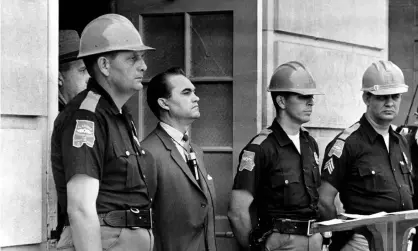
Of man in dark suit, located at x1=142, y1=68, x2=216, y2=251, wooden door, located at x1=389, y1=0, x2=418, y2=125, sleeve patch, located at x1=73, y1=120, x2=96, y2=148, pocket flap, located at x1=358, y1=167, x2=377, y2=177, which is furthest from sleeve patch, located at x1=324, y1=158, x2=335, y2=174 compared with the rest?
wooden door, located at x1=389, y1=0, x2=418, y2=125

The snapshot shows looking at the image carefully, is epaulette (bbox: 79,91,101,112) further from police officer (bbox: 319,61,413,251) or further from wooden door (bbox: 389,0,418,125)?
wooden door (bbox: 389,0,418,125)

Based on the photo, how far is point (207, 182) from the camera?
19.6 feet

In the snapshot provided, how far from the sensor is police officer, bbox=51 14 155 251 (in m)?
4.38

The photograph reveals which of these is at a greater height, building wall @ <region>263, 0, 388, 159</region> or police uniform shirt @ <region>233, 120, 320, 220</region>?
building wall @ <region>263, 0, 388, 159</region>

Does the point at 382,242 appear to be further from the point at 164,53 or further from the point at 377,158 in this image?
the point at 164,53

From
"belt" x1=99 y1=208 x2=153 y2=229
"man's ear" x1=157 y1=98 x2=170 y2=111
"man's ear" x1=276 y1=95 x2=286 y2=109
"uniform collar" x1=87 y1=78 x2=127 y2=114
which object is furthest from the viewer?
"man's ear" x1=276 y1=95 x2=286 y2=109

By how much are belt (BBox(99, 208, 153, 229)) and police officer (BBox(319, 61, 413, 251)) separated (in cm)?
228

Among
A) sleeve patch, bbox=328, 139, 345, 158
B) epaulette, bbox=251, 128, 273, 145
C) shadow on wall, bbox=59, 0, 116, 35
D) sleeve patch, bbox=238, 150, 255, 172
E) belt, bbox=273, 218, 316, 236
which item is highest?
shadow on wall, bbox=59, 0, 116, 35


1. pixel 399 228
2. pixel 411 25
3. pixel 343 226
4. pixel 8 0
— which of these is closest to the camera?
pixel 8 0

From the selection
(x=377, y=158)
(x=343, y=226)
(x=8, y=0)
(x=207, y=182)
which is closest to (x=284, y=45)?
(x=377, y=158)

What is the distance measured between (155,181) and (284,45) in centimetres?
231

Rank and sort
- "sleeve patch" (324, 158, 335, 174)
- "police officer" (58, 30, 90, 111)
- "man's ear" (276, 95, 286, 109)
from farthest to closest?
1. "sleeve patch" (324, 158, 335, 174)
2. "man's ear" (276, 95, 286, 109)
3. "police officer" (58, 30, 90, 111)

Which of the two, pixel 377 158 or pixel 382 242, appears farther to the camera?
pixel 377 158

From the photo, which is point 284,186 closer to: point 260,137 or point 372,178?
point 260,137
